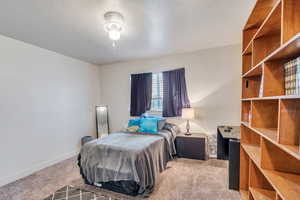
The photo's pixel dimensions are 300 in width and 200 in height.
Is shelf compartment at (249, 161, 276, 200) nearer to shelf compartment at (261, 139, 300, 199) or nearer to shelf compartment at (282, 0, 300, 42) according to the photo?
shelf compartment at (261, 139, 300, 199)

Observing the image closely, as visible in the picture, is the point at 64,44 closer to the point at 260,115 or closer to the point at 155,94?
the point at 155,94

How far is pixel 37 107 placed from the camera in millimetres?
A: 2877

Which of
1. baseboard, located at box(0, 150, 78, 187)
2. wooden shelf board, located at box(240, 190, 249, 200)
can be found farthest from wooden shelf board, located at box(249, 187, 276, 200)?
baseboard, located at box(0, 150, 78, 187)

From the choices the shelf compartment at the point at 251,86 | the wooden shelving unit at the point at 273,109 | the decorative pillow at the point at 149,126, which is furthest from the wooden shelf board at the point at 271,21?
the decorative pillow at the point at 149,126

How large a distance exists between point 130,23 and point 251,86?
1.88 metres

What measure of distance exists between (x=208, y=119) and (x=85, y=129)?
3279mm

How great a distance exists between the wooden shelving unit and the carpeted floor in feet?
1.42

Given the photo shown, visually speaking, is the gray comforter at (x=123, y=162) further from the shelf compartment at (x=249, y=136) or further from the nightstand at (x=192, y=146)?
the shelf compartment at (x=249, y=136)

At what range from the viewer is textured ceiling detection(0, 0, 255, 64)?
A: 171 centimetres

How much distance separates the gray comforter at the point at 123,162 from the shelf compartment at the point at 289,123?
62.2 inches

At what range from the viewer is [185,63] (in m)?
3.55

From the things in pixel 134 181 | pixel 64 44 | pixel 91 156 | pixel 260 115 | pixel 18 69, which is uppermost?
pixel 64 44

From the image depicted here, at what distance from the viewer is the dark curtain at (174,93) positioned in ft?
11.5

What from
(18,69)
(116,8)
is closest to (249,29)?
(116,8)
